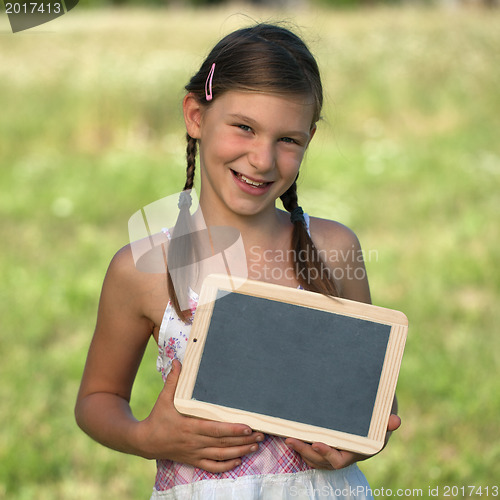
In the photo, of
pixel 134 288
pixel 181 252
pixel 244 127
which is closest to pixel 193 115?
pixel 244 127

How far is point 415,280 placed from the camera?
15.1ft

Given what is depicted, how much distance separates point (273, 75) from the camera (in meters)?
1.44

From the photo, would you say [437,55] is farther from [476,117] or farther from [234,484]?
[234,484]

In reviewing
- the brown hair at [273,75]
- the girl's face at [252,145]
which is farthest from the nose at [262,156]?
the brown hair at [273,75]

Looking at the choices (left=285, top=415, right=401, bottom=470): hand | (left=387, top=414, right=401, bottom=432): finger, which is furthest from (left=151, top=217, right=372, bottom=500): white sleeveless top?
(left=387, top=414, right=401, bottom=432): finger

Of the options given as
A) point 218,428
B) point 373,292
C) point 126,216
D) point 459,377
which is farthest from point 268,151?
point 126,216

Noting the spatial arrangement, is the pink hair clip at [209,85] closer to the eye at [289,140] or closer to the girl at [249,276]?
the girl at [249,276]

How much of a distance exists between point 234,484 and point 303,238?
580 millimetres

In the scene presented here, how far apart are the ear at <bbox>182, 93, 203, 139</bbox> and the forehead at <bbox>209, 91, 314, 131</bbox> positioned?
0.40 feet

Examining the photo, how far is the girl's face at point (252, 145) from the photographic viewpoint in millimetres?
1422

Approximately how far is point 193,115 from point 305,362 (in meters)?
0.66

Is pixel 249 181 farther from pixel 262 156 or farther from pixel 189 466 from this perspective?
pixel 189 466

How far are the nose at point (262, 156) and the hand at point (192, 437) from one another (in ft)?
1.46

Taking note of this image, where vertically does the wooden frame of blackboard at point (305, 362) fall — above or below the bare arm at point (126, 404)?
above
